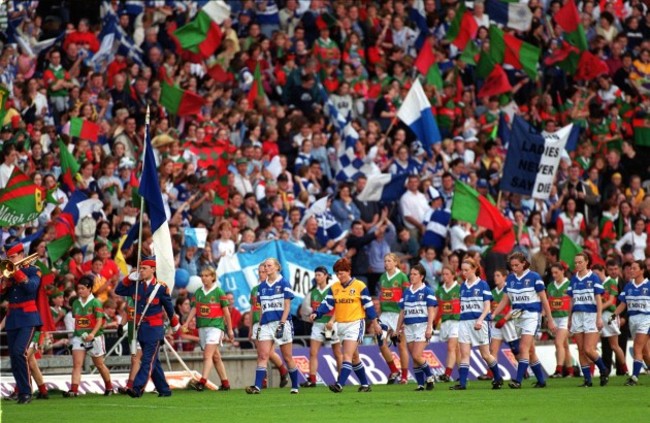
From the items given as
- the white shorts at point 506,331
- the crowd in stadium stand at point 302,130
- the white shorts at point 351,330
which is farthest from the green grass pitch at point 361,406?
the crowd in stadium stand at point 302,130

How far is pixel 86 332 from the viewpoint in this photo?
87.5 feet

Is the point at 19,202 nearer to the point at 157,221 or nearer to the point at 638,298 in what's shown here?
the point at 157,221

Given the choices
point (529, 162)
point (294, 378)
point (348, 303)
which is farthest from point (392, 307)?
point (529, 162)

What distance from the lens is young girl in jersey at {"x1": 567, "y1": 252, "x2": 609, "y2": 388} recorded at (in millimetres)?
28094

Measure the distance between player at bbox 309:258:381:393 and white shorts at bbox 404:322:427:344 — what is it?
1.46 meters

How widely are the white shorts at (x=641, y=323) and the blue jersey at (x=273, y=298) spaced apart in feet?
21.2

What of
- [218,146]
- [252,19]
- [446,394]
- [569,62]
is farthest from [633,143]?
[446,394]

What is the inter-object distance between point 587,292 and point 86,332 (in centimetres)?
917

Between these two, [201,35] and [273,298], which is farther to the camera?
[201,35]

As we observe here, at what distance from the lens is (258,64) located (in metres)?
35.7

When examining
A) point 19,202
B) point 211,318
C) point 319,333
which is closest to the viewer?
point 19,202

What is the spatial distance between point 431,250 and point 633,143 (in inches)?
441

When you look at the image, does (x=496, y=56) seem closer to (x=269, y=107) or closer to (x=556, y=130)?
(x=556, y=130)

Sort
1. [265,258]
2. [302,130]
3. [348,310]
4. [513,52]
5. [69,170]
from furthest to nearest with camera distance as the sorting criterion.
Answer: [513,52] → [302,130] → [265,258] → [69,170] → [348,310]
